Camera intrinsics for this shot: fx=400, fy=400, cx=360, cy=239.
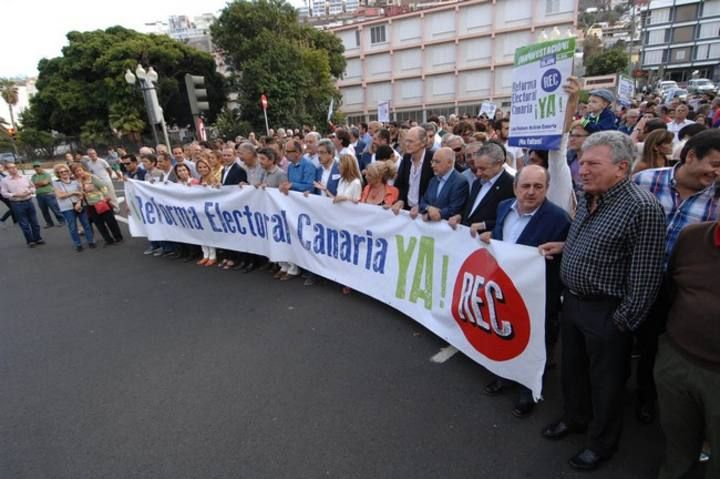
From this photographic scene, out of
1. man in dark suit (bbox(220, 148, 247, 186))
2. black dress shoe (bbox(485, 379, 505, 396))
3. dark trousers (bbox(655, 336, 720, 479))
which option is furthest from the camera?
man in dark suit (bbox(220, 148, 247, 186))

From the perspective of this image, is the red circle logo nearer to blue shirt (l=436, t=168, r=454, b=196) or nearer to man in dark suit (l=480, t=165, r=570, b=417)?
man in dark suit (l=480, t=165, r=570, b=417)

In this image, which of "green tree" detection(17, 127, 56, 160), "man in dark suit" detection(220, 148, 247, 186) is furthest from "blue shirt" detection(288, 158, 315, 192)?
"green tree" detection(17, 127, 56, 160)

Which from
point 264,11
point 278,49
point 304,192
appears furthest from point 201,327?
point 264,11

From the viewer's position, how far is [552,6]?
124 ft

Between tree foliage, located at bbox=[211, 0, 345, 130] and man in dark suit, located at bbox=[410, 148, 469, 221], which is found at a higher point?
tree foliage, located at bbox=[211, 0, 345, 130]

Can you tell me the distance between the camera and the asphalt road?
8.21ft

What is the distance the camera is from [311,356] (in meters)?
3.68

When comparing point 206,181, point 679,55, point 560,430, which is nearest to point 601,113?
point 560,430

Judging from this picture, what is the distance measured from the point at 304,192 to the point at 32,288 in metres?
4.72

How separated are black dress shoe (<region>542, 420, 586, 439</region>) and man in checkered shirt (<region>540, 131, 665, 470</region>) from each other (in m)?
→ 0.20

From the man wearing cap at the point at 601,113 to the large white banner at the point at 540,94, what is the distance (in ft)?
5.65

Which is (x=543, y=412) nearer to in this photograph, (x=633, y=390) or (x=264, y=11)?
(x=633, y=390)

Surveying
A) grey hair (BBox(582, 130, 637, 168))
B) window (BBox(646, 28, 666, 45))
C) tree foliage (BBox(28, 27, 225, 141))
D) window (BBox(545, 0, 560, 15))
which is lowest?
grey hair (BBox(582, 130, 637, 168))

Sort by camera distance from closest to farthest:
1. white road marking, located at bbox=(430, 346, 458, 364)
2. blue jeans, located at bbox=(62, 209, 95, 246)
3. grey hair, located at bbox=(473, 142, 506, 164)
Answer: grey hair, located at bbox=(473, 142, 506, 164) → white road marking, located at bbox=(430, 346, 458, 364) → blue jeans, located at bbox=(62, 209, 95, 246)
